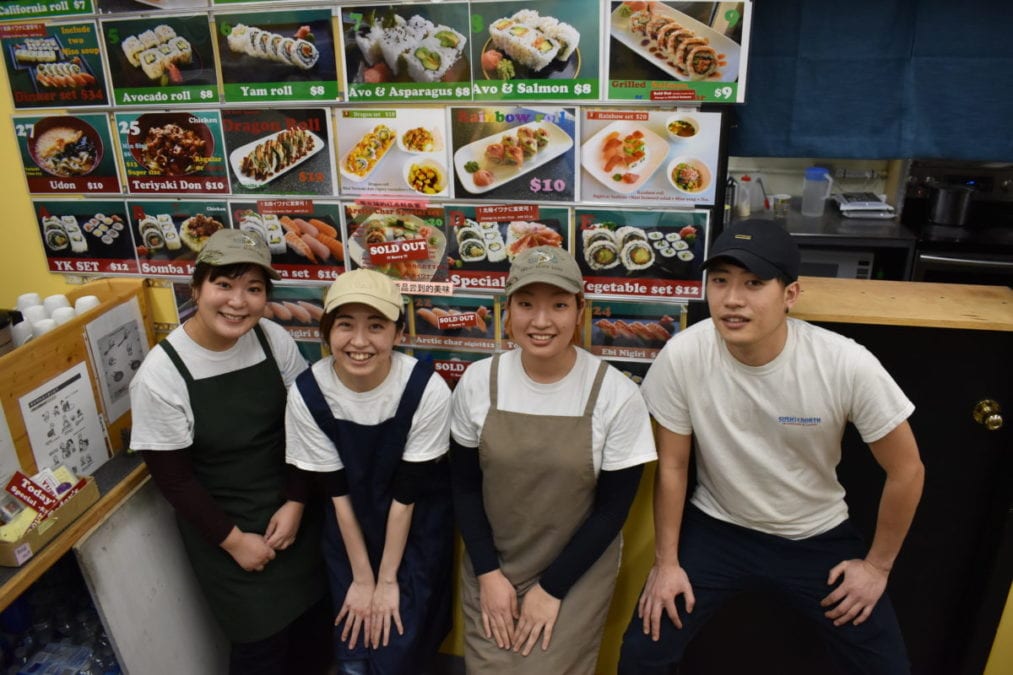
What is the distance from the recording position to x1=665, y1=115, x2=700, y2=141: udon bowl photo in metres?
2.01

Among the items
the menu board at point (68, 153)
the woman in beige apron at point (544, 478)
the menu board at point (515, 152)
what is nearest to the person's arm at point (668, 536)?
the woman in beige apron at point (544, 478)

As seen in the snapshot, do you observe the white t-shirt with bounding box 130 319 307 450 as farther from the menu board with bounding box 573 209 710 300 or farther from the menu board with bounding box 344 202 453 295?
the menu board with bounding box 573 209 710 300

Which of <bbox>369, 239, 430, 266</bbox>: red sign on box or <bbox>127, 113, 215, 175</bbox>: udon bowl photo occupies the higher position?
<bbox>127, 113, 215, 175</bbox>: udon bowl photo

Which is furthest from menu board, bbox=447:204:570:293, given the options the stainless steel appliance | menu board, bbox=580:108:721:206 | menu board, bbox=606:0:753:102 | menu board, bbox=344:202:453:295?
the stainless steel appliance

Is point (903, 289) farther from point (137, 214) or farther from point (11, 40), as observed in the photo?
point (11, 40)

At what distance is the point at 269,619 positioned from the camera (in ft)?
7.41

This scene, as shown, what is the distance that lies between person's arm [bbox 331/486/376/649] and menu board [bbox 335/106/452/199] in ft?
2.88

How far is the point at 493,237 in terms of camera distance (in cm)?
222

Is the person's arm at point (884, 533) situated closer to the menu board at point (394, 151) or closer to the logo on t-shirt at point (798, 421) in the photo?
the logo on t-shirt at point (798, 421)

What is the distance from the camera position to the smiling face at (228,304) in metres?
2.02

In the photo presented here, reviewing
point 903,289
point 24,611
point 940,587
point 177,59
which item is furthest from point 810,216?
point 24,611

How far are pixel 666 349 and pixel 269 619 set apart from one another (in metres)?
1.45

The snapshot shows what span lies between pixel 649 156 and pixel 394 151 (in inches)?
29.6

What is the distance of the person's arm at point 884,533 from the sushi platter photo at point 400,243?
4.43 ft
